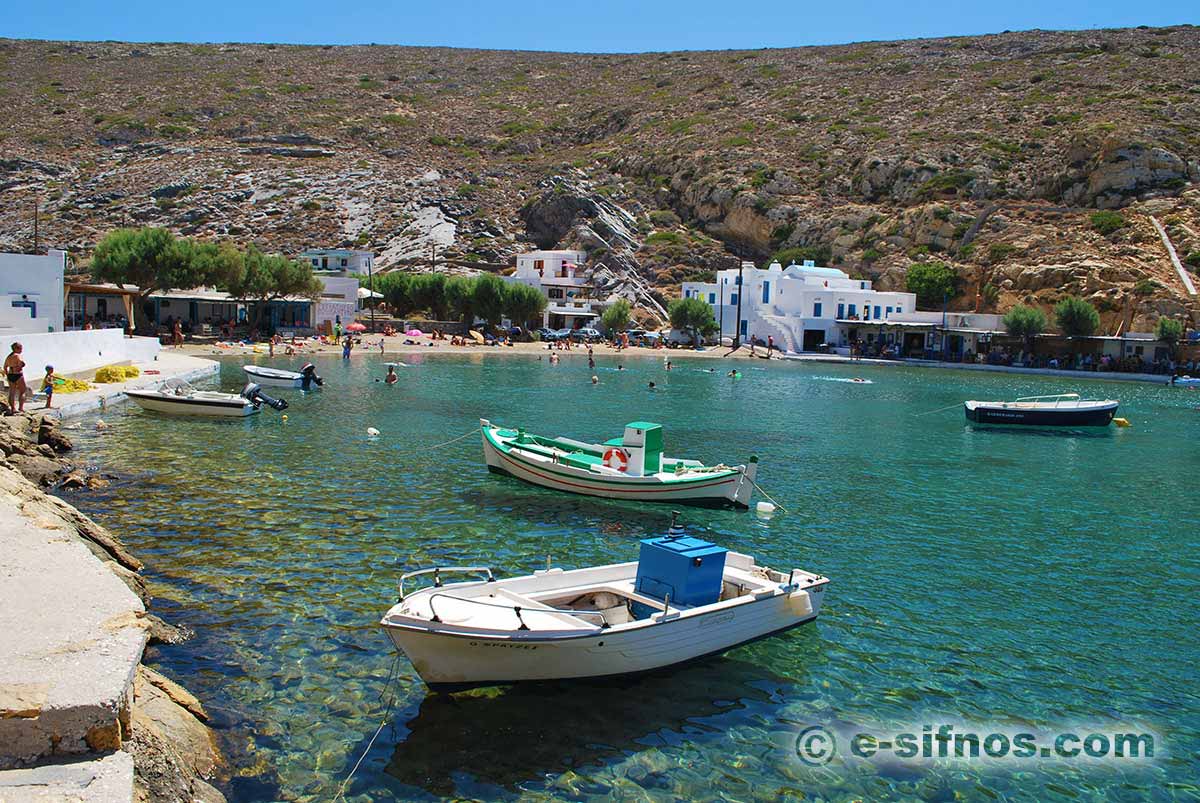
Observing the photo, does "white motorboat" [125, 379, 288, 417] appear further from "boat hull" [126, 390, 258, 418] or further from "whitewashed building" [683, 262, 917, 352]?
"whitewashed building" [683, 262, 917, 352]

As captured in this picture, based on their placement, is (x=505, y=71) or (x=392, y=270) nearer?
(x=392, y=270)

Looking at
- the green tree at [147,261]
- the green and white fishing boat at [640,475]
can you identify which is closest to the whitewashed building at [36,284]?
the green tree at [147,261]

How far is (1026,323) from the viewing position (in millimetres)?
77188

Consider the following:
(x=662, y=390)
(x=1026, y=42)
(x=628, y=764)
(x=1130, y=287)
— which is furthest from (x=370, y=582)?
(x=1026, y=42)

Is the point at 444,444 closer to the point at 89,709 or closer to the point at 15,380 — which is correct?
the point at 15,380

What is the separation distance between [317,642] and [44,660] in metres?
4.56

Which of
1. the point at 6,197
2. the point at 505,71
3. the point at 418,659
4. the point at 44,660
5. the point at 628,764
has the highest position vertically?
the point at 505,71

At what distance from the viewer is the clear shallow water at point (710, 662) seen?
8.97 metres

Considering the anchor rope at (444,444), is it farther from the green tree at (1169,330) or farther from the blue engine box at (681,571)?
the green tree at (1169,330)

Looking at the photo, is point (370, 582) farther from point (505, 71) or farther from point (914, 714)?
point (505, 71)

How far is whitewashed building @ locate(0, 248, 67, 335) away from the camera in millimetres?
40656

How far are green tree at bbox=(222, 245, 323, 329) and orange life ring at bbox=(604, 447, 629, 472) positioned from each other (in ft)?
163

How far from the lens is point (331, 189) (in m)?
115

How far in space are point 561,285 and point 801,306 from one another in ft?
82.9
